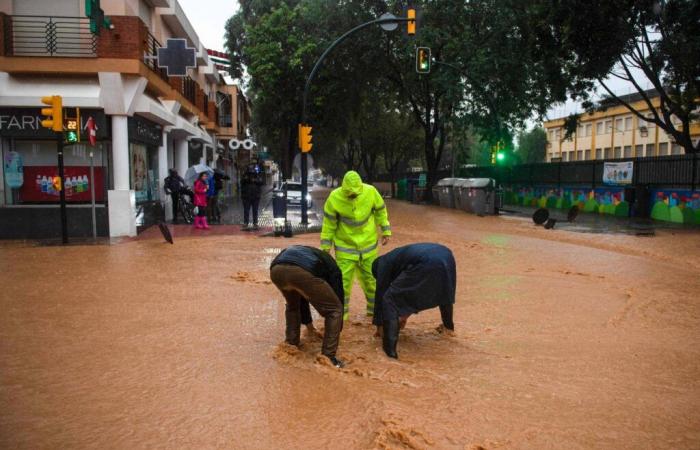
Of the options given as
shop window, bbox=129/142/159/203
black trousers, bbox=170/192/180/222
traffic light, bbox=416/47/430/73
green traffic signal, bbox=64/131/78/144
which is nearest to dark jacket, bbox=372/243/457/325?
green traffic signal, bbox=64/131/78/144

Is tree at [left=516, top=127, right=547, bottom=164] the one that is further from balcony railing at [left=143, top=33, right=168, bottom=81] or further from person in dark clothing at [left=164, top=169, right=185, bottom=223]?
balcony railing at [left=143, top=33, right=168, bottom=81]

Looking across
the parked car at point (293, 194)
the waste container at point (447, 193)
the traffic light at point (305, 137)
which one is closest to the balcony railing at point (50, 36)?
the traffic light at point (305, 137)

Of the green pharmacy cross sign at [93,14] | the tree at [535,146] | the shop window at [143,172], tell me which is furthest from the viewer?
the tree at [535,146]

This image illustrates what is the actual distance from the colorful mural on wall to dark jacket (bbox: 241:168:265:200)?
12.8 m

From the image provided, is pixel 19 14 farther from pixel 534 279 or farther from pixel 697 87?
pixel 697 87

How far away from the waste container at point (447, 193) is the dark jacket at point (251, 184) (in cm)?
1308

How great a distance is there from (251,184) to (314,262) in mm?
12868

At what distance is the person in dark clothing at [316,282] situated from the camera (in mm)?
4910

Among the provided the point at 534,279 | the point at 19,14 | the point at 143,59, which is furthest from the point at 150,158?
the point at 534,279

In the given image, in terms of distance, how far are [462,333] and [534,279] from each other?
3.69 m

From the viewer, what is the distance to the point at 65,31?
1539cm

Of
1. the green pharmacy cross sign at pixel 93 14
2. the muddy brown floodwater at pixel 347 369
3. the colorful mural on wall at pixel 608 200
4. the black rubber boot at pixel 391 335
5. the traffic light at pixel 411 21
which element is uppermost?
the traffic light at pixel 411 21

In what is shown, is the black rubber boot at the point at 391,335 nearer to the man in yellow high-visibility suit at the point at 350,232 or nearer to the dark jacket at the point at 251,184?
the man in yellow high-visibility suit at the point at 350,232

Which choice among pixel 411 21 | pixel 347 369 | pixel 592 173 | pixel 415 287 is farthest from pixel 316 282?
pixel 592 173
